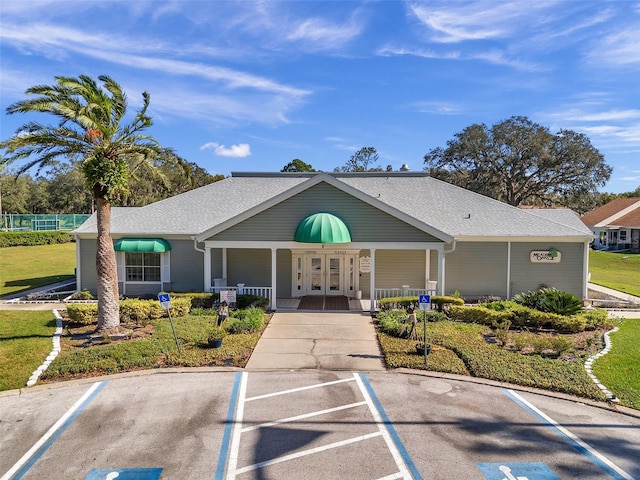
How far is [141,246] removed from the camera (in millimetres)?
20844

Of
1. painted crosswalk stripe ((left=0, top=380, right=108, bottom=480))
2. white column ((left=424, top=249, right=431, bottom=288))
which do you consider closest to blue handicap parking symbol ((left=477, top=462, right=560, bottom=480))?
painted crosswalk stripe ((left=0, top=380, right=108, bottom=480))

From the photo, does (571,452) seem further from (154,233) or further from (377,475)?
(154,233)

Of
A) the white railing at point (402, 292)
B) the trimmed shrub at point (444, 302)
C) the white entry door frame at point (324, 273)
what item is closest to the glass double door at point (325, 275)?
the white entry door frame at point (324, 273)

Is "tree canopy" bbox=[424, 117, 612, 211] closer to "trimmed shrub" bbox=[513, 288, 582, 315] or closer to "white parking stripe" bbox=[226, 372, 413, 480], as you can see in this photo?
"trimmed shrub" bbox=[513, 288, 582, 315]

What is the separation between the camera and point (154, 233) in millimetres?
21172

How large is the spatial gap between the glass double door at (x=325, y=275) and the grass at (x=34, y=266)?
16.5m

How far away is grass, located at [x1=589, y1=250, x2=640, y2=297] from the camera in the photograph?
26531 mm

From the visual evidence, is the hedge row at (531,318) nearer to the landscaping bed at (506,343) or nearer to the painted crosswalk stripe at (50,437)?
the landscaping bed at (506,343)

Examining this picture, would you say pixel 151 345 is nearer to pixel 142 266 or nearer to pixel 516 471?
pixel 142 266

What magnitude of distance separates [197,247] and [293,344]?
879 cm

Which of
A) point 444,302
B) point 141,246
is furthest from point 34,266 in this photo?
point 444,302

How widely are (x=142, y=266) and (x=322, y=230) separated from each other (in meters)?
10.2

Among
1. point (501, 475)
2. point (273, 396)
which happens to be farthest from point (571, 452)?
point (273, 396)

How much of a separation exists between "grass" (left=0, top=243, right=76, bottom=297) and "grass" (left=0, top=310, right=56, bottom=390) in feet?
24.7
